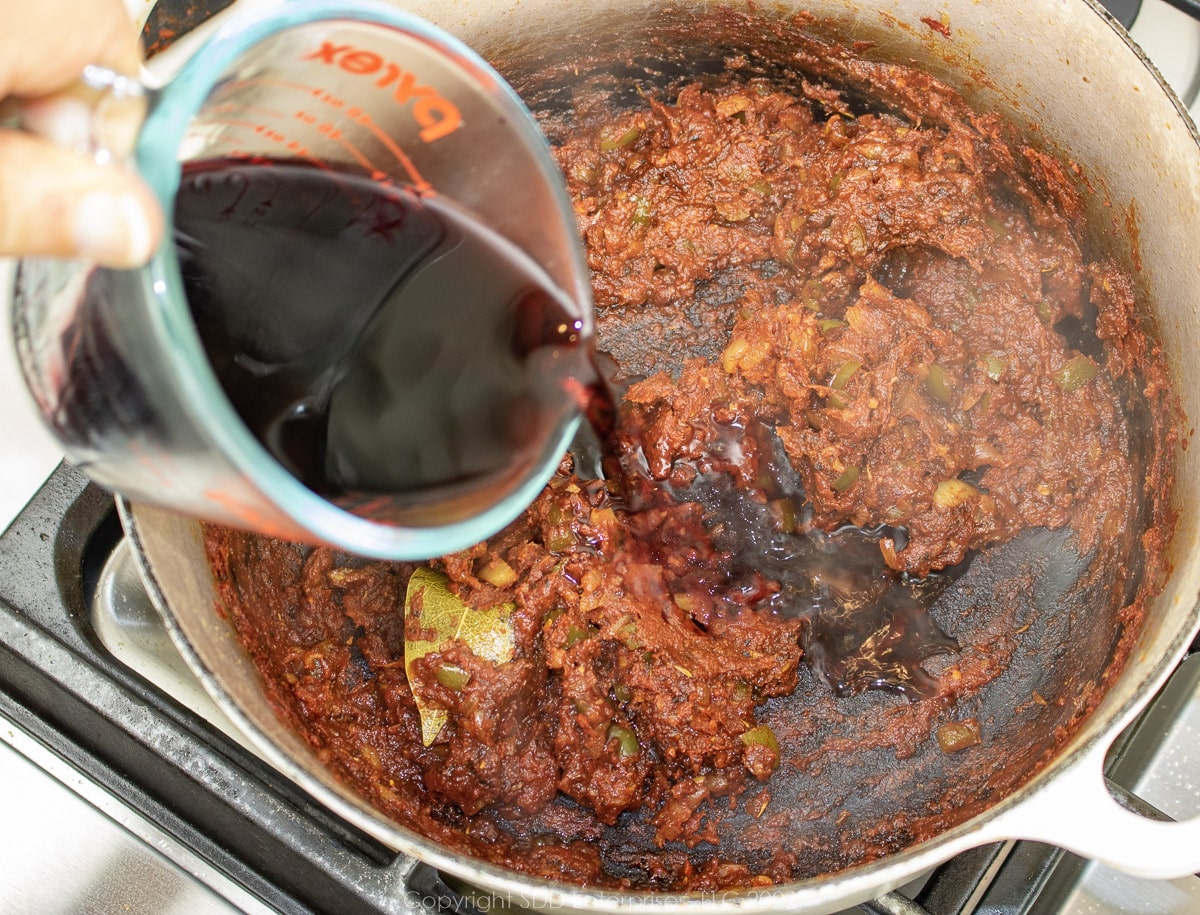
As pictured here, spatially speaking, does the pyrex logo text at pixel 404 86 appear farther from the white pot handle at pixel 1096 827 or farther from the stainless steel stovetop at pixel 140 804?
the white pot handle at pixel 1096 827

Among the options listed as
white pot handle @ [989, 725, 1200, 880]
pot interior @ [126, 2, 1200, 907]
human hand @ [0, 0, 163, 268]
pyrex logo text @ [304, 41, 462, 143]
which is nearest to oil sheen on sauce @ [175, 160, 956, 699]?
pyrex logo text @ [304, 41, 462, 143]

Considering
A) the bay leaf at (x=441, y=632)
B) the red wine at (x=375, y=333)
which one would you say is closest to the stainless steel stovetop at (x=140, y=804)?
the bay leaf at (x=441, y=632)

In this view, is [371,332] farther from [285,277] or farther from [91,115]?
[91,115]

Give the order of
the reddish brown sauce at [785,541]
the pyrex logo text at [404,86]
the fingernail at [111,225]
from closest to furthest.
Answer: the fingernail at [111,225]
the pyrex logo text at [404,86]
the reddish brown sauce at [785,541]

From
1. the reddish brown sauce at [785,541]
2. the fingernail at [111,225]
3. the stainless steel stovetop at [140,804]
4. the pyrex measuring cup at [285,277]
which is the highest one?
the fingernail at [111,225]

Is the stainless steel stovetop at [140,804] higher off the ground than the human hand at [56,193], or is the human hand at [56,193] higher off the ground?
the human hand at [56,193]

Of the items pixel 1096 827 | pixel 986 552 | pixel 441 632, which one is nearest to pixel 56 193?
pixel 441 632

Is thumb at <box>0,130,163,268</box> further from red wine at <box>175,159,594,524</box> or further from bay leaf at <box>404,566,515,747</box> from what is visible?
bay leaf at <box>404,566,515,747</box>

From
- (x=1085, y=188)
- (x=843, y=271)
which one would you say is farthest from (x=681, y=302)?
(x=1085, y=188)
